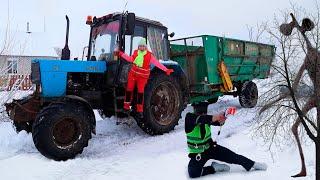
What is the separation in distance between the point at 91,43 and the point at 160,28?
1.51 meters

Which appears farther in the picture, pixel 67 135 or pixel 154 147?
pixel 154 147

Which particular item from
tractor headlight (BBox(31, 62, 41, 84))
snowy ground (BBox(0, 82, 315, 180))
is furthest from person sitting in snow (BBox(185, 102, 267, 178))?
tractor headlight (BBox(31, 62, 41, 84))

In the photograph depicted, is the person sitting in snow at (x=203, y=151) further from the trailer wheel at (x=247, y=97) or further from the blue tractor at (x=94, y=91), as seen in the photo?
the trailer wheel at (x=247, y=97)

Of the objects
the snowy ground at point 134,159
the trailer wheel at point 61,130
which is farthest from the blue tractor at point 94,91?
the snowy ground at point 134,159

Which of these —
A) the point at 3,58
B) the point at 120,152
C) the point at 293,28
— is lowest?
the point at 120,152

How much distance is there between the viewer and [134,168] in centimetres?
675

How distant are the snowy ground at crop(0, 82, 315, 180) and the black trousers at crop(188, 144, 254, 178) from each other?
0.12 meters

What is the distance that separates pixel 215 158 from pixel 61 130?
Answer: 2.63 metres

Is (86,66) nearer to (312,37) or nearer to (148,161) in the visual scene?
(148,161)

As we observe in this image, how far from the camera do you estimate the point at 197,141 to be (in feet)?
20.4

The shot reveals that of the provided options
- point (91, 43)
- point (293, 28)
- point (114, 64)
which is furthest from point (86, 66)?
point (293, 28)

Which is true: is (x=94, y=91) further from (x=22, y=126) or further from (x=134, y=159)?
(x=134, y=159)

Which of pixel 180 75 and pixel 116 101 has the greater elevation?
pixel 180 75

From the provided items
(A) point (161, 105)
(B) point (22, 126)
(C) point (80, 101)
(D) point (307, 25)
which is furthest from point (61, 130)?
(D) point (307, 25)
